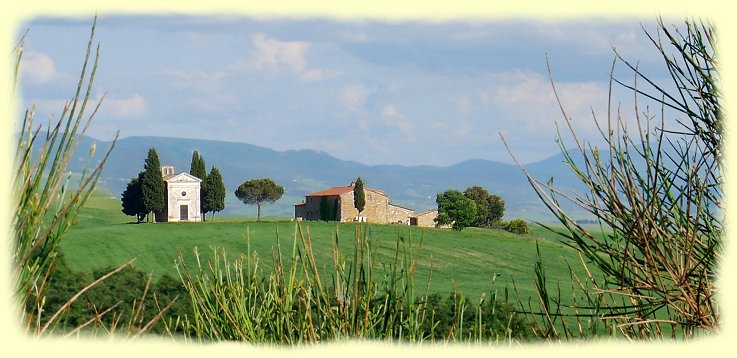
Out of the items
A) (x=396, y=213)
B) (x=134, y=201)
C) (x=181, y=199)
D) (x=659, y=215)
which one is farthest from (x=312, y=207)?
(x=659, y=215)

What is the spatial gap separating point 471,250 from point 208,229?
20.8 m

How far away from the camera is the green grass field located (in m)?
57.6

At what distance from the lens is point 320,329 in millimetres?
4551

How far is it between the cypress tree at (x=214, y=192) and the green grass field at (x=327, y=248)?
10217 mm

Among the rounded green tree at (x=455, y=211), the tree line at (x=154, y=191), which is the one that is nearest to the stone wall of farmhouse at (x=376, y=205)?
the rounded green tree at (x=455, y=211)

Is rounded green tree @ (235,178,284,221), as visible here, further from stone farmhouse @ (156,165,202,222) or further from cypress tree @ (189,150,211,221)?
stone farmhouse @ (156,165,202,222)

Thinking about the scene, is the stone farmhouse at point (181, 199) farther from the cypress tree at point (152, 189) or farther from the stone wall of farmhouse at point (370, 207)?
the stone wall of farmhouse at point (370, 207)

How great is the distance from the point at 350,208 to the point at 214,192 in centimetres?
1337

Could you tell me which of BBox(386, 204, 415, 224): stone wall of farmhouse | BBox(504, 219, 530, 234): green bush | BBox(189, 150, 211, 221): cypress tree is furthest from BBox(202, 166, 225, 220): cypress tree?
BBox(504, 219, 530, 234): green bush

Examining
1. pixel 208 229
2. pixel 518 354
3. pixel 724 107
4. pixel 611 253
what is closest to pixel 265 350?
pixel 518 354

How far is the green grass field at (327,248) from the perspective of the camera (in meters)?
57.6

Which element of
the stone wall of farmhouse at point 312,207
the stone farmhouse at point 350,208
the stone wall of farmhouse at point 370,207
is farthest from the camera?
the stone wall of farmhouse at point 312,207

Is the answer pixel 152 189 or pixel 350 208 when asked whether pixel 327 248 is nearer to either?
pixel 350 208

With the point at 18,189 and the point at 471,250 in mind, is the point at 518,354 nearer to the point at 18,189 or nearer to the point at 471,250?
the point at 18,189
